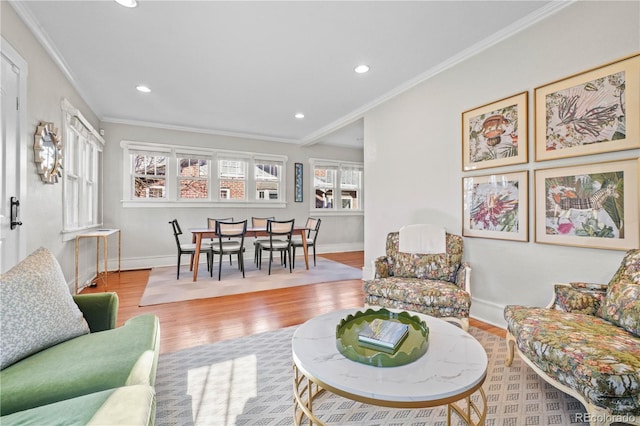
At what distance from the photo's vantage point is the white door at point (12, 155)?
2.15 meters

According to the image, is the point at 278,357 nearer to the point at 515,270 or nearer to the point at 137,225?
the point at 515,270

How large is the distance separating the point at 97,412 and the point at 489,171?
3107mm

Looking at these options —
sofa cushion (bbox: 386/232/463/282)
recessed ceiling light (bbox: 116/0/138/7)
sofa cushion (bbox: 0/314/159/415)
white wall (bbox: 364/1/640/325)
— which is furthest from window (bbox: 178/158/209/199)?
sofa cushion (bbox: 0/314/159/415)

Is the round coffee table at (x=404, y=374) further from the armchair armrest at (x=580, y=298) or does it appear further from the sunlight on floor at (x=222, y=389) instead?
the armchair armrest at (x=580, y=298)

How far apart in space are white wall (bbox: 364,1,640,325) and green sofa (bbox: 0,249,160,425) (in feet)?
9.06

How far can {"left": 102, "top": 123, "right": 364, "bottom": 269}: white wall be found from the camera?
511cm

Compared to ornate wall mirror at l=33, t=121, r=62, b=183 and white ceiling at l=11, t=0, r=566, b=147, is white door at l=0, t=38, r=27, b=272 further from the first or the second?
white ceiling at l=11, t=0, r=566, b=147

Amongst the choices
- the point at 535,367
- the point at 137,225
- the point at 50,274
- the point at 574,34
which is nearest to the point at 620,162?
the point at 574,34

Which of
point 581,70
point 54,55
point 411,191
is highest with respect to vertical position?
point 54,55

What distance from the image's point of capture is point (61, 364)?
1.16m

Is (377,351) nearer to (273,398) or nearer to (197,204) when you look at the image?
(273,398)

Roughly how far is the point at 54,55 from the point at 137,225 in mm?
3038

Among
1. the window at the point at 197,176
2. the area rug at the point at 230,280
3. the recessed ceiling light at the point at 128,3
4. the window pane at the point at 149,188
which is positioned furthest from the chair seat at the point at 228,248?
the recessed ceiling light at the point at 128,3

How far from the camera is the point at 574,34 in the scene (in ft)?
7.18
